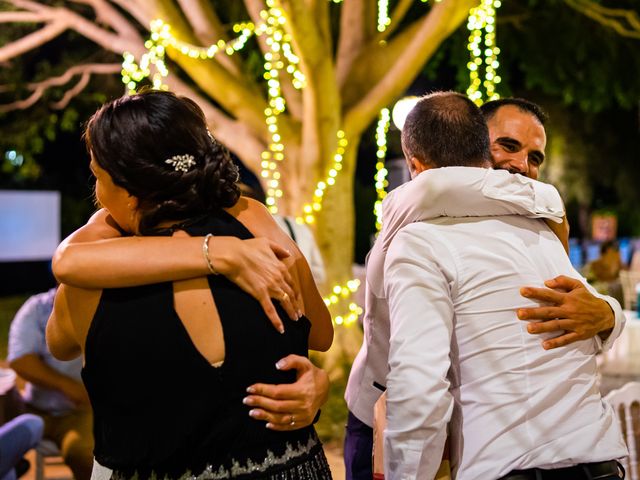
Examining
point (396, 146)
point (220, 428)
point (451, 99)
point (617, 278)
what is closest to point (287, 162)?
point (617, 278)

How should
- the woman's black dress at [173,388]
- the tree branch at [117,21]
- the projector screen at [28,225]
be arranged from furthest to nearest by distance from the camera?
the projector screen at [28,225] < the tree branch at [117,21] < the woman's black dress at [173,388]

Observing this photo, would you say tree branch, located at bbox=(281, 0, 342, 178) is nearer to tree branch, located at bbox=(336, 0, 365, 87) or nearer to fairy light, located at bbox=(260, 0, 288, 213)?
fairy light, located at bbox=(260, 0, 288, 213)

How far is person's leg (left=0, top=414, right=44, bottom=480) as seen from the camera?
3.21 m

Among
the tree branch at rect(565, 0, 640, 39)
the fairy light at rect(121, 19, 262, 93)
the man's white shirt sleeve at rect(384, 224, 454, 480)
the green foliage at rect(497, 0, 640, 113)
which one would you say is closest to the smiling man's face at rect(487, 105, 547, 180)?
the man's white shirt sleeve at rect(384, 224, 454, 480)

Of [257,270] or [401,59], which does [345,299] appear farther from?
[257,270]

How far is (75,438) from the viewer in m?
4.18

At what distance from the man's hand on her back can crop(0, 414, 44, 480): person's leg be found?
2.31 meters

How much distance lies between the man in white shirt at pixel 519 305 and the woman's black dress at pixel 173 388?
50 centimetres

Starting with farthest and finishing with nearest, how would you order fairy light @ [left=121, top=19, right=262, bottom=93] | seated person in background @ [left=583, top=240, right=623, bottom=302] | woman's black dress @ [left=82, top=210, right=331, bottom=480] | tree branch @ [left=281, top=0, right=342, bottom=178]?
seated person in background @ [left=583, top=240, right=623, bottom=302] < fairy light @ [left=121, top=19, right=262, bottom=93] < tree branch @ [left=281, top=0, right=342, bottom=178] < woman's black dress @ [left=82, top=210, right=331, bottom=480]

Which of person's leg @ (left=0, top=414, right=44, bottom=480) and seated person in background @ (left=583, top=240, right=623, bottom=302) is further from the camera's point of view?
seated person in background @ (left=583, top=240, right=623, bottom=302)

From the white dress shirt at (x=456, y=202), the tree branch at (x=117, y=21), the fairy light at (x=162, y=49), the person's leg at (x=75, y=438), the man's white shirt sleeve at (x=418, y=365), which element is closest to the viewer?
the man's white shirt sleeve at (x=418, y=365)

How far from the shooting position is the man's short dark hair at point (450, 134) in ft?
6.55

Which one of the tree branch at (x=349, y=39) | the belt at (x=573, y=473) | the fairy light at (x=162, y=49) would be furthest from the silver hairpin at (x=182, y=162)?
the tree branch at (x=349, y=39)

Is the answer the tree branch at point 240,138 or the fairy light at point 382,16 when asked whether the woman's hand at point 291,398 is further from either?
the fairy light at point 382,16
